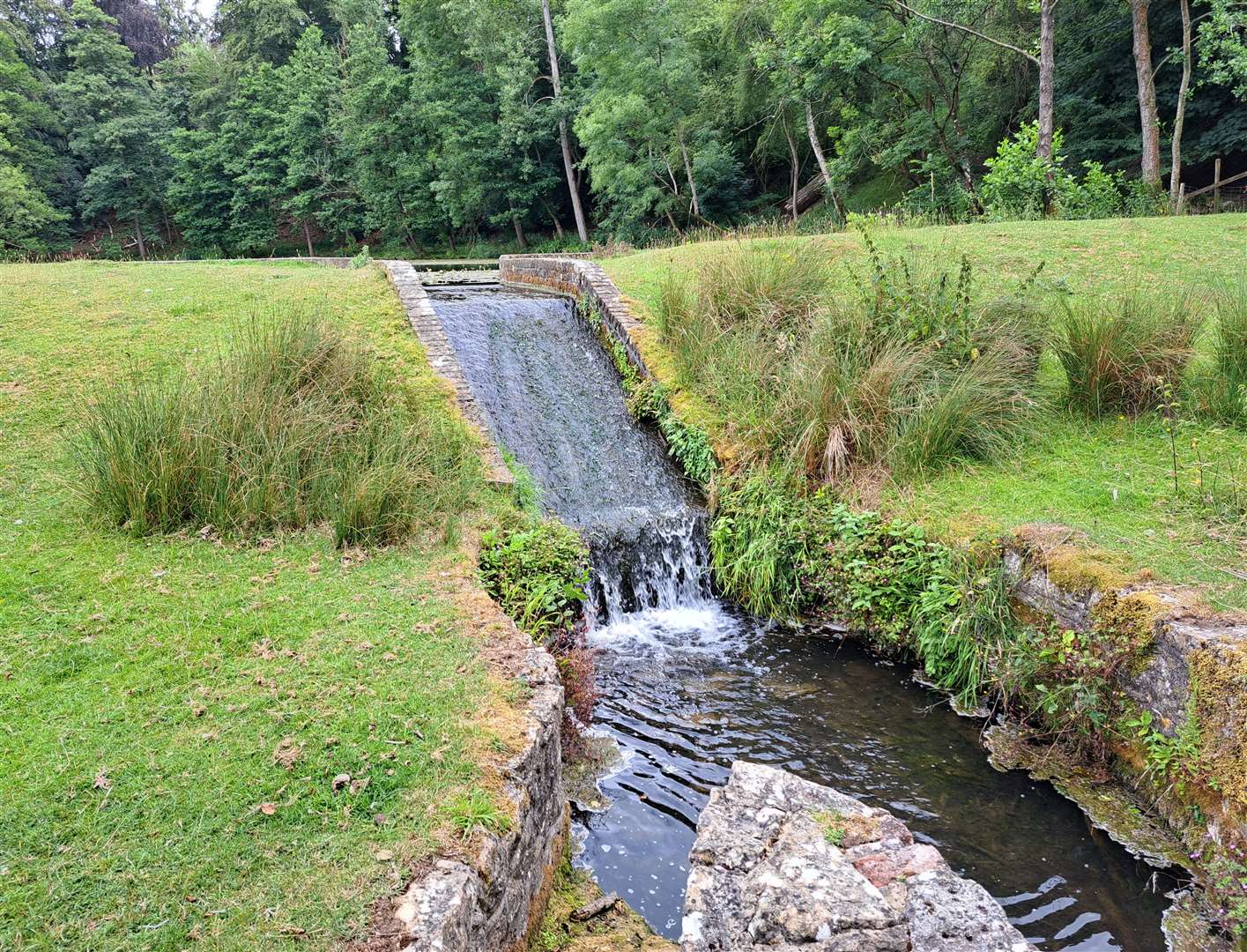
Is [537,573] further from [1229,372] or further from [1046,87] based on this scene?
[1046,87]

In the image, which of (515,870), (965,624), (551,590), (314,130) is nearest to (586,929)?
(515,870)

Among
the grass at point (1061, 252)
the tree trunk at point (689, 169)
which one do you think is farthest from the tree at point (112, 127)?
the grass at point (1061, 252)

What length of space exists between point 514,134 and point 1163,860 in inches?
1101

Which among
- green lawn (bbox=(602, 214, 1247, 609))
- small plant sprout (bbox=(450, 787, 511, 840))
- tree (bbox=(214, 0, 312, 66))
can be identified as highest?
tree (bbox=(214, 0, 312, 66))

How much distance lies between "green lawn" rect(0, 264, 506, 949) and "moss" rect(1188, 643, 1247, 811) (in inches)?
139

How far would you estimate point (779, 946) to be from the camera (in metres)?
2.85

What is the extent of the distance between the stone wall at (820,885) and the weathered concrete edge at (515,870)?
683mm

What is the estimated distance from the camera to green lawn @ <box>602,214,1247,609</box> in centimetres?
480

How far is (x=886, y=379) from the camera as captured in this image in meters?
6.50

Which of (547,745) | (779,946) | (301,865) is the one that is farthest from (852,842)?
(301,865)

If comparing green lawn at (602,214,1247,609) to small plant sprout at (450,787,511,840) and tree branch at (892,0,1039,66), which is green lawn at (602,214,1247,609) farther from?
tree branch at (892,0,1039,66)

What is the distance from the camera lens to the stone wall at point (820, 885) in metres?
2.83

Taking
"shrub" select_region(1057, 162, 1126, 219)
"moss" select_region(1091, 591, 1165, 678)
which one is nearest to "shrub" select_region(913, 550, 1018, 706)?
"moss" select_region(1091, 591, 1165, 678)

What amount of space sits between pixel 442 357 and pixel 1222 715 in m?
7.39
